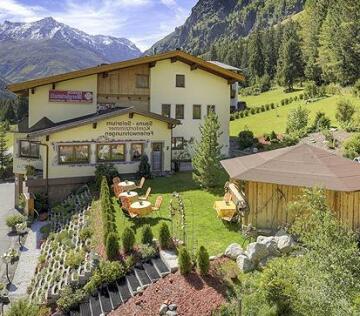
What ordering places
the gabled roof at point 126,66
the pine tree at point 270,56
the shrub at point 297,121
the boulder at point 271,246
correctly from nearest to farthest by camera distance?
the boulder at point 271,246
the gabled roof at point 126,66
the shrub at point 297,121
the pine tree at point 270,56

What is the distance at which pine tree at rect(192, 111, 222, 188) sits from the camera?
2412 cm

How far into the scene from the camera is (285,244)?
48.1ft

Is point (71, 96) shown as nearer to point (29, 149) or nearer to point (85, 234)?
point (29, 149)

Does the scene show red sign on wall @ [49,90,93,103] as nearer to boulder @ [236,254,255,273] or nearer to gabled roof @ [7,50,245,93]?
gabled roof @ [7,50,245,93]

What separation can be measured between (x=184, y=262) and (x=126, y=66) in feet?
67.8

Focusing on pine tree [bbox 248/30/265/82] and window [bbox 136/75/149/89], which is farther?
pine tree [bbox 248/30/265/82]

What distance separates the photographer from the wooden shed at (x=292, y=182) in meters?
16.1

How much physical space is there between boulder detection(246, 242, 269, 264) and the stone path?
30.7ft

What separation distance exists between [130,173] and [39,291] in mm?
13031

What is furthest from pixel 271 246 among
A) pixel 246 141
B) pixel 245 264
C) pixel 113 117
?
pixel 246 141

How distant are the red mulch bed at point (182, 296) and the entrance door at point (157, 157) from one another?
642 inches

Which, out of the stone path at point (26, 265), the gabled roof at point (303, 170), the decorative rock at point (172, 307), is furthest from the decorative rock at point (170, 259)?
the stone path at point (26, 265)

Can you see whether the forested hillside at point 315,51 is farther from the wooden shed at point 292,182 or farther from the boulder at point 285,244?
the boulder at point 285,244

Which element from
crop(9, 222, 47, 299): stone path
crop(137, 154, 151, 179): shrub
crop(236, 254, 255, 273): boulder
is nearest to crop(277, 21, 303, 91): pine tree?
crop(137, 154, 151, 179): shrub
